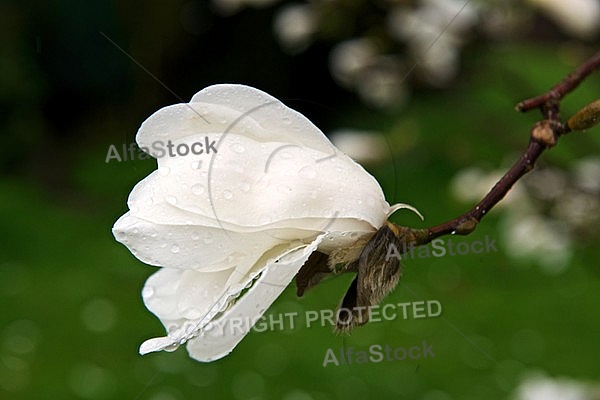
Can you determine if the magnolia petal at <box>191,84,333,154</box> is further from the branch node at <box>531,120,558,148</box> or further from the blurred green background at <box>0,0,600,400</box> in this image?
the blurred green background at <box>0,0,600,400</box>

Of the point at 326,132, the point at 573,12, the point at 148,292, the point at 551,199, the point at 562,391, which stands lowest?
the point at 326,132

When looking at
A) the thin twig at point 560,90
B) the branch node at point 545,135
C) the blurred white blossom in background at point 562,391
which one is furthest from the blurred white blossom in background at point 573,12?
the branch node at point 545,135

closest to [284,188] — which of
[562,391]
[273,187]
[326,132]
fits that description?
[273,187]

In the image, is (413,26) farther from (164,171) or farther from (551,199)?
(164,171)

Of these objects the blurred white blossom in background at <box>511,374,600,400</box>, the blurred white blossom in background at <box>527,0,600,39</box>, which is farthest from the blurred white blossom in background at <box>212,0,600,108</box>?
the blurred white blossom in background at <box>511,374,600,400</box>

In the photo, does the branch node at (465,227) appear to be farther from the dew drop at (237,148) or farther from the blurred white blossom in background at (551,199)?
the blurred white blossom in background at (551,199)

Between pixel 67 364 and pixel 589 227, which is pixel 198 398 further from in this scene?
pixel 589 227

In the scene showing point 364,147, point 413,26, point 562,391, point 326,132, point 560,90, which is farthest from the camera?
point 326,132
